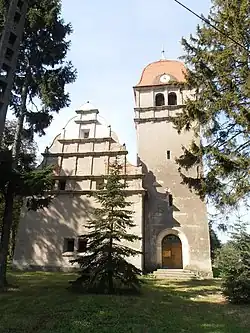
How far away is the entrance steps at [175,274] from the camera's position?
16.9 meters

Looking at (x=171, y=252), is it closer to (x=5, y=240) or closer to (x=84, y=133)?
(x=84, y=133)

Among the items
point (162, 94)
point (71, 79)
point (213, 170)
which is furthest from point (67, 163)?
point (213, 170)

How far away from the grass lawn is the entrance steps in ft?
18.5

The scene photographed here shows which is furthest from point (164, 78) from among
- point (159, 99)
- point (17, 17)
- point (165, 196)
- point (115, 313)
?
point (115, 313)

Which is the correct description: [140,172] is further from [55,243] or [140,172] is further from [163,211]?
[55,243]

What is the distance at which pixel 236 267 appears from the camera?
10562mm

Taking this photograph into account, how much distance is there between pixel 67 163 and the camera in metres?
20.5

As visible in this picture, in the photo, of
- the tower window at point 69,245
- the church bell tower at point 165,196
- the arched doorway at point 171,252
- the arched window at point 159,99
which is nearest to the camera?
the tower window at point 69,245

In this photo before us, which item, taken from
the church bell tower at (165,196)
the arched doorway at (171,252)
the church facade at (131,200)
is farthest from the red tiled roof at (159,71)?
the arched doorway at (171,252)

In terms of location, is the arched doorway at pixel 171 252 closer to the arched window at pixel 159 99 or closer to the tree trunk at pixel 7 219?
the arched window at pixel 159 99

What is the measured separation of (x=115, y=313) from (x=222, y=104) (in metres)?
7.17

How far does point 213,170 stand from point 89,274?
5.44 meters

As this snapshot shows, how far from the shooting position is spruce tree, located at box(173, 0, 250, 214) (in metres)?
10.0

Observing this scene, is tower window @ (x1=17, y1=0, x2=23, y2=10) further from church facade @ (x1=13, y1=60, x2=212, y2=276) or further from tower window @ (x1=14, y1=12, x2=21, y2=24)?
church facade @ (x1=13, y1=60, x2=212, y2=276)
